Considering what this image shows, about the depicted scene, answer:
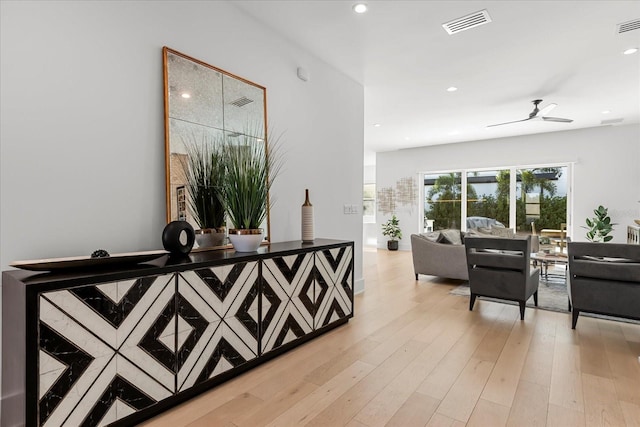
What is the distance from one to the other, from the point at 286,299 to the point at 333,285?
0.64 m

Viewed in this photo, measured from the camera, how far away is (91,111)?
2.01 metres

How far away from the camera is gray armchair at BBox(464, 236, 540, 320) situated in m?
3.40

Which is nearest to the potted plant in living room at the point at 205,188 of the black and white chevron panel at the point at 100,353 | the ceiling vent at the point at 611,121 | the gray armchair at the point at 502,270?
the black and white chevron panel at the point at 100,353

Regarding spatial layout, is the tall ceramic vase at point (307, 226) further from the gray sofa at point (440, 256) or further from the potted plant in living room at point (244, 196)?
the gray sofa at point (440, 256)

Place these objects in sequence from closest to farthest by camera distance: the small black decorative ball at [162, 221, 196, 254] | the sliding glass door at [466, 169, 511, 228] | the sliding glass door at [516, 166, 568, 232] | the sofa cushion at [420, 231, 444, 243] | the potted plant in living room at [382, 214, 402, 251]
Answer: the small black decorative ball at [162, 221, 196, 254], the sofa cushion at [420, 231, 444, 243], the sliding glass door at [516, 166, 568, 232], the sliding glass door at [466, 169, 511, 228], the potted plant in living room at [382, 214, 402, 251]

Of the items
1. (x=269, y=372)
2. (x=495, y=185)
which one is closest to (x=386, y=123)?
(x=495, y=185)

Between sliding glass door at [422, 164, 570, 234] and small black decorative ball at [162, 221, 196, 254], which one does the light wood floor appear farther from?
sliding glass door at [422, 164, 570, 234]

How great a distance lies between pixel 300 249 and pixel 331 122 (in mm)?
1981

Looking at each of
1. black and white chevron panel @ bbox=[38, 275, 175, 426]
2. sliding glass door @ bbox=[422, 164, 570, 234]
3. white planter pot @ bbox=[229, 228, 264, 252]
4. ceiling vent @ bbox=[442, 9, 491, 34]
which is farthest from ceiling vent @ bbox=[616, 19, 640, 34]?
sliding glass door @ bbox=[422, 164, 570, 234]

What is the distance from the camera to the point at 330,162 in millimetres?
4078

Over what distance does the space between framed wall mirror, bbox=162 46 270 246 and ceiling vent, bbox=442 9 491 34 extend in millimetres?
1960

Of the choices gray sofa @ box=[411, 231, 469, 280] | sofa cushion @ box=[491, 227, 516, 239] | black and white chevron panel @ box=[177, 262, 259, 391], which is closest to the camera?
black and white chevron panel @ box=[177, 262, 259, 391]

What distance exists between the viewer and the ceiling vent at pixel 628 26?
303cm

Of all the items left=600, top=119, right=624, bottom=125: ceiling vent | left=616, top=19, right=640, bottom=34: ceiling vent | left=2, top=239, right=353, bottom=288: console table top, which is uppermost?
left=616, top=19, right=640, bottom=34: ceiling vent
